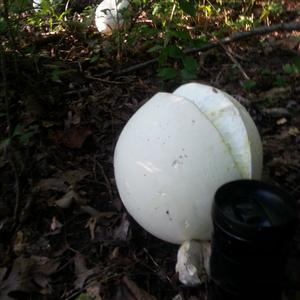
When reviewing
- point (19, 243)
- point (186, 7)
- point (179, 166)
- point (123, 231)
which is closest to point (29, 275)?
point (19, 243)

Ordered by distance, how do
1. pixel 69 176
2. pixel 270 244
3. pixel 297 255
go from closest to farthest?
pixel 270 244 → pixel 297 255 → pixel 69 176

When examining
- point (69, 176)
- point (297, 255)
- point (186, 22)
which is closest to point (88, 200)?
point (69, 176)

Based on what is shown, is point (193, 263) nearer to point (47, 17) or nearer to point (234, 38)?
point (234, 38)

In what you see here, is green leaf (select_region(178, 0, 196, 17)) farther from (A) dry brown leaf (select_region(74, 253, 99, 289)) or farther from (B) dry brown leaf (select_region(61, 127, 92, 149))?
(A) dry brown leaf (select_region(74, 253, 99, 289))

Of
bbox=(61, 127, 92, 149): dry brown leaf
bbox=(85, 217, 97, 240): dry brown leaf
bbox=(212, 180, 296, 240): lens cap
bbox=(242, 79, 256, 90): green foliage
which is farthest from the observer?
bbox=(242, 79, 256, 90): green foliage

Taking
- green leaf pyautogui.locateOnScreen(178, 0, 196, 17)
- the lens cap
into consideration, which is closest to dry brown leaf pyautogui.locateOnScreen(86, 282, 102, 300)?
the lens cap

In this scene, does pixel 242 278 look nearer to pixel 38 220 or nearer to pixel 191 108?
pixel 191 108
